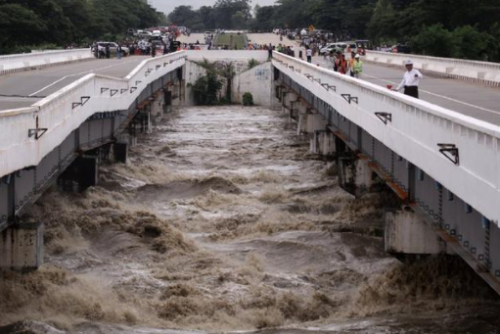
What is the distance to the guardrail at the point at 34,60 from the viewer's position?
50850mm

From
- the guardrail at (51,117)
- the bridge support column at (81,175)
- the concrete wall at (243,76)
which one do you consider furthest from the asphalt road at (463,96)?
the concrete wall at (243,76)

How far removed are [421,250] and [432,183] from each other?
1421mm

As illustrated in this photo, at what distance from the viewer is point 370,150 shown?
27.8 meters

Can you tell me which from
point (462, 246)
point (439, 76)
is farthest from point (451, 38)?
point (462, 246)

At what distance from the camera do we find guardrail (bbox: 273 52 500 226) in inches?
562

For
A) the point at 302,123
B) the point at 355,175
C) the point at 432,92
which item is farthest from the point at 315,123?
the point at 355,175

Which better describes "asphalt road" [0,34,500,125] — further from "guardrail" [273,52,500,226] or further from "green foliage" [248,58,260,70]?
"green foliage" [248,58,260,70]

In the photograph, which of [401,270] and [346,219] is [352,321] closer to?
[401,270]

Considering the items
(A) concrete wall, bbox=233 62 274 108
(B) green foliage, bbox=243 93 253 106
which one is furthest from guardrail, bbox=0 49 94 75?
(A) concrete wall, bbox=233 62 274 108

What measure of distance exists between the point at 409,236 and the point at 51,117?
A: 290 inches

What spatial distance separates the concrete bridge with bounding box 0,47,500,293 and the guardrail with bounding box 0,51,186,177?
29 mm

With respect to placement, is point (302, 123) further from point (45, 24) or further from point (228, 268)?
point (45, 24)

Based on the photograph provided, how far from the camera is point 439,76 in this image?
51.1 m

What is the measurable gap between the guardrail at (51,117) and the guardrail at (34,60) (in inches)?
580
